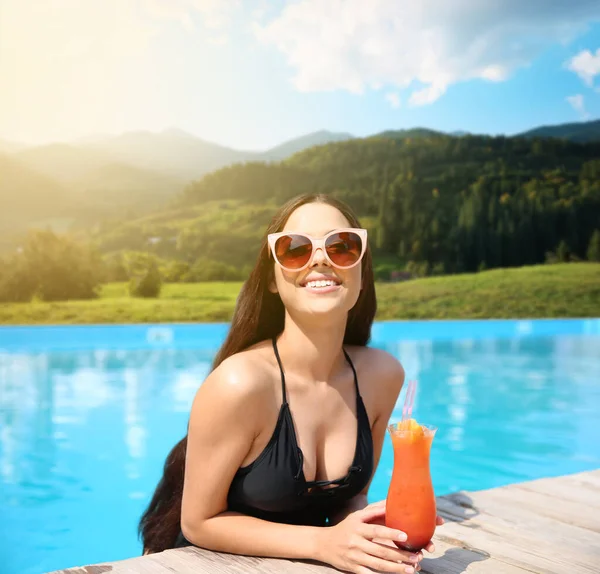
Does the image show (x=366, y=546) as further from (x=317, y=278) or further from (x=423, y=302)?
(x=423, y=302)

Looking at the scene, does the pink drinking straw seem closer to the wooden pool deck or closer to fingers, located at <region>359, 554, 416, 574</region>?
fingers, located at <region>359, 554, 416, 574</region>

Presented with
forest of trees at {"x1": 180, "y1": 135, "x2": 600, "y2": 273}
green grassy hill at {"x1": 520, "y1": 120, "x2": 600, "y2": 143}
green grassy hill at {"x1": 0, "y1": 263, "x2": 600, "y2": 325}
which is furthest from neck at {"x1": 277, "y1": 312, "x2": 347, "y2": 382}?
green grassy hill at {"x1": 520, "y1": 120, "x2": 600, "y2": 143}

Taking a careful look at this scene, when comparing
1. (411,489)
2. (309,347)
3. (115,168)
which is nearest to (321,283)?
(309,347)

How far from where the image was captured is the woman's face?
1579mm

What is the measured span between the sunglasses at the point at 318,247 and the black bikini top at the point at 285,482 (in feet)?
0.76

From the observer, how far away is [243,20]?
23641 millimetres

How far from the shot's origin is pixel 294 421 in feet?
5.26

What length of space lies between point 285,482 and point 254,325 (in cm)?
41

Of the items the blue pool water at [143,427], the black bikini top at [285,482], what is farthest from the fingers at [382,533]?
the blue pool water at [143,427]

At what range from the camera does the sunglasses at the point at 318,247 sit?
1.58 metres

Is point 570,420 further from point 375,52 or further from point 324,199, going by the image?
point 375,52

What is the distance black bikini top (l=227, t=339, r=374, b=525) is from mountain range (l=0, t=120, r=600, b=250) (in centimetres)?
2288

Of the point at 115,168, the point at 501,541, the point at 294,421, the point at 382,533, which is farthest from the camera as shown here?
the point at 115,168

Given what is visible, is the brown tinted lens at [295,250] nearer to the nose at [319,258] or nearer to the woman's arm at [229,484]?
the nose at [319,258]
